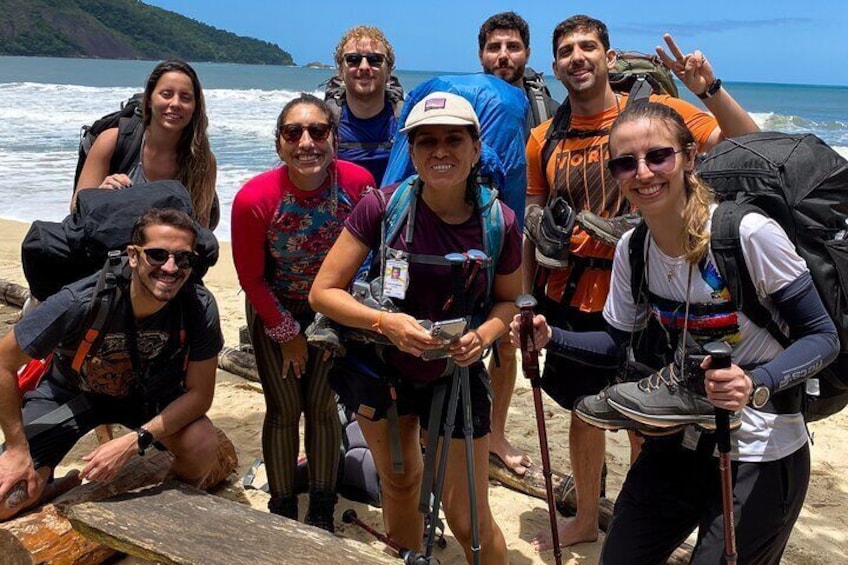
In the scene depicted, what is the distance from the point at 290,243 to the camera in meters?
3.61

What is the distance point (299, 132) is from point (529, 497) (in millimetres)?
2565

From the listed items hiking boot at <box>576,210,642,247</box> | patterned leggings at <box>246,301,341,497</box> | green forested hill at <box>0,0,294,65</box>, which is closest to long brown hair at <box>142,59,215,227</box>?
patterned leggings at <box>246,301,341,497</box>

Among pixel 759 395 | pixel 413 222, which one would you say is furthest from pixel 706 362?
pixel 413 222

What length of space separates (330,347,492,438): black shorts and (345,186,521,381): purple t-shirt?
308mm

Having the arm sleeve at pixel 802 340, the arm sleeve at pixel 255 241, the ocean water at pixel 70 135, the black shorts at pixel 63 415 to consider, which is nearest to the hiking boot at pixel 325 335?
the arm sleeve at pixel 255 241

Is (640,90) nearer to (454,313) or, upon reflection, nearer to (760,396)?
(454,313)

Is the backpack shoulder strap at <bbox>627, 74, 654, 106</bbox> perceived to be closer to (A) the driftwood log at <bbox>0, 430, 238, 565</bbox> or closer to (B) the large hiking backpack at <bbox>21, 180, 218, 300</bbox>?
(B) the large hiking backpack at <bbox>21, 180, 218, 300</bbox>

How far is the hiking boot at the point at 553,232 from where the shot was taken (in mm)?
3758

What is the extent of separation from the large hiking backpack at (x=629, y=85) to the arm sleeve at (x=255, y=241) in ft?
4.63

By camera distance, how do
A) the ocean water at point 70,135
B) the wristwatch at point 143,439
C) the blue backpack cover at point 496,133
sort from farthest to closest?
the ocean water at point 70,135, the wristwatch at point 143,439, the blue backpack cover at point 496,133

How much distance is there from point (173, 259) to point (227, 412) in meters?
2.60

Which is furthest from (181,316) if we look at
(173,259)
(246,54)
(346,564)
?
(246,54)

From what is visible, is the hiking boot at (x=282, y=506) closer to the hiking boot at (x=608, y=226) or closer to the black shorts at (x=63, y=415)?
the black shorts at (x=63, y=415)

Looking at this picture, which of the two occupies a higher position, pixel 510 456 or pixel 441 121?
pixel 441 121
